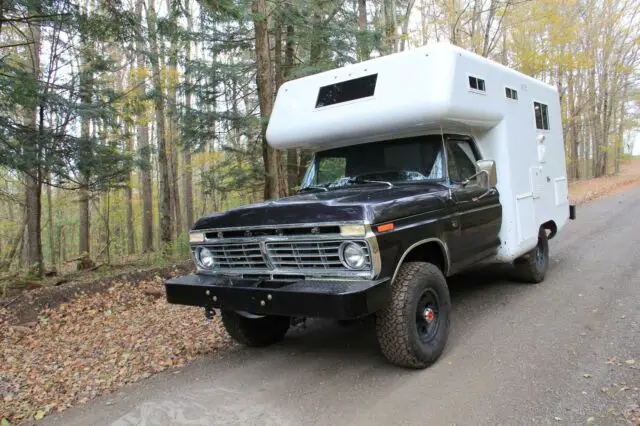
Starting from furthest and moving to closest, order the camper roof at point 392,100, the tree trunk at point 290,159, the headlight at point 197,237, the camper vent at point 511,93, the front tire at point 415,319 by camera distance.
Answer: the tree trunk at point 290,159 → the camper vent at point 511,93 → the camper roof at point 392,100 → the headlight at point 197,237 → the front tire at point 415,319

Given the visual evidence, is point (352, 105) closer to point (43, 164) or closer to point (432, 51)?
point (432, 51)

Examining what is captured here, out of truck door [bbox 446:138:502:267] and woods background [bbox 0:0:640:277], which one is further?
woods background [bbox 0:0:640:277]

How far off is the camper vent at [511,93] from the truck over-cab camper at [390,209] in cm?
2

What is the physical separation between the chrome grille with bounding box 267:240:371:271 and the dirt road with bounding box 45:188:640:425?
3.35ft

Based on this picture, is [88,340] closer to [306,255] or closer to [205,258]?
[205,258]

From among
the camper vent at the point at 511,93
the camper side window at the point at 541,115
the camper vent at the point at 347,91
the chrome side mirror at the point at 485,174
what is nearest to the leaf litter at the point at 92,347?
the camper vent at the point at 347,91

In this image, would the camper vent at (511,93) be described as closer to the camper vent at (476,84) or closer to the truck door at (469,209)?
the camper vent at (476,84)

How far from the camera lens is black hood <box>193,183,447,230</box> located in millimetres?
3525

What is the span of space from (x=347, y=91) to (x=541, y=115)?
3.57 metres

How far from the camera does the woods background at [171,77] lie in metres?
8.09

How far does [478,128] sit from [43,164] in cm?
721

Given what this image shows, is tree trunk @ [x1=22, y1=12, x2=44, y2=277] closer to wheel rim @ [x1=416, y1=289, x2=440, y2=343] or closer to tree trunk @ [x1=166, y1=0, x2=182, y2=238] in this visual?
tree trunk @ [x1=166, y1=0, x2=182, y2=238]

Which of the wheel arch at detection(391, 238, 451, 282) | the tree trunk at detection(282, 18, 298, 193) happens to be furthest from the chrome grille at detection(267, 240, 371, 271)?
the tree trunk at detection(282, 18, 298, 193)

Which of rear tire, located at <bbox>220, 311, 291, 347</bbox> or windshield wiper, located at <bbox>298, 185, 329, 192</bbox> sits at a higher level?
windshield wiper, located at <bbox>298, 185, 329, 192</bbox>
